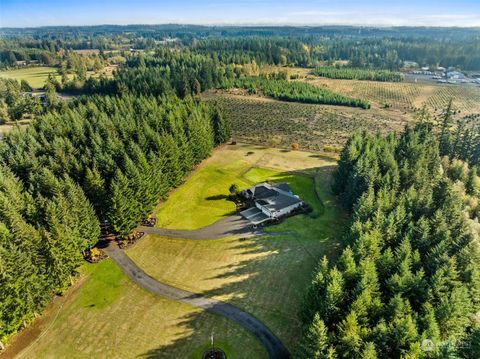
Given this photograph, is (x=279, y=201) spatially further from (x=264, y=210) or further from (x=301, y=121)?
(x=301, y=121)

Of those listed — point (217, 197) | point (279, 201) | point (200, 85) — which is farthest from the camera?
point (200, 85)

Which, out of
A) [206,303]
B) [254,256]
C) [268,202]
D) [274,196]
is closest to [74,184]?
[206,303]

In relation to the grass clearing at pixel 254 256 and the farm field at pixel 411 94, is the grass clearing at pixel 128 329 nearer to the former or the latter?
the grass clearing at pixel 254 256

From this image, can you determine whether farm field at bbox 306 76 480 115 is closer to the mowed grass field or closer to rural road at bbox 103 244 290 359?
the mowed grass field

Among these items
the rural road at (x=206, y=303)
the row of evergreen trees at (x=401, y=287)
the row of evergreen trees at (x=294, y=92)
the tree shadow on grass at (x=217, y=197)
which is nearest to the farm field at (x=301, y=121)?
the row of evergreen trees at (x=294, y=92)

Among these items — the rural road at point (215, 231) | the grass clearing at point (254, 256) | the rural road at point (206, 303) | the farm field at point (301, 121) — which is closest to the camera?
the rural road at point (206, 303)

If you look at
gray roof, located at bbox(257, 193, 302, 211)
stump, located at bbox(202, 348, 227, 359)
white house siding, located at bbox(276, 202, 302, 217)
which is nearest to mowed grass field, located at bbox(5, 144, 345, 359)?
stump, located at bbox(202, 348, 227, 359)
